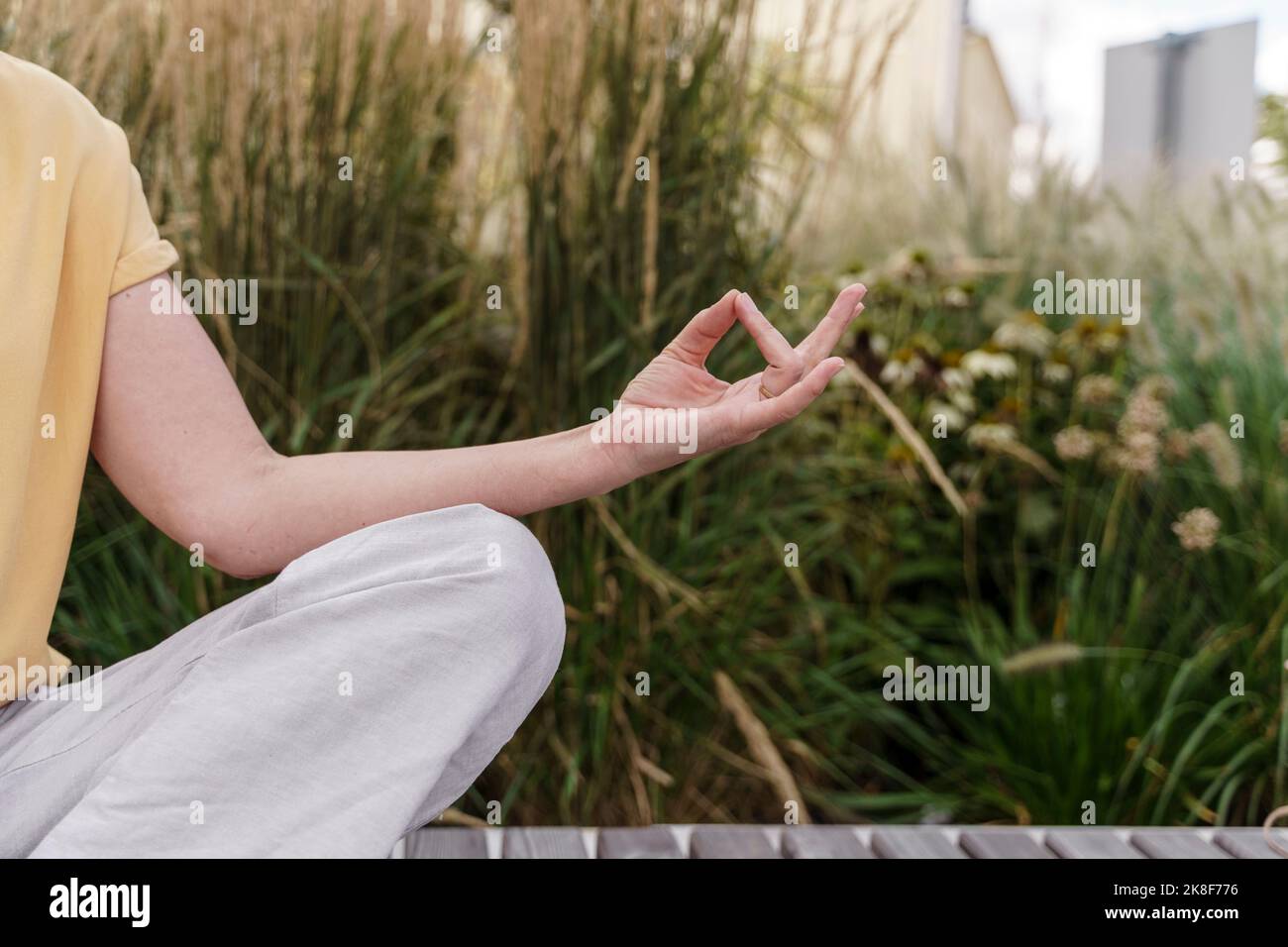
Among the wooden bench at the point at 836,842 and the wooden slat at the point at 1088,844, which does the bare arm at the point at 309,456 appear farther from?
the wooden slat at the point at 1088,844

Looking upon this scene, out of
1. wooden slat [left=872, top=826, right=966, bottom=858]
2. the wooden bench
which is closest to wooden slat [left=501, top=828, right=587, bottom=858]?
the wooden bench

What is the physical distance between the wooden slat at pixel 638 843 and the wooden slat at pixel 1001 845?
0.33 meters

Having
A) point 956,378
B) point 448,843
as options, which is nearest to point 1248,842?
point 956,378

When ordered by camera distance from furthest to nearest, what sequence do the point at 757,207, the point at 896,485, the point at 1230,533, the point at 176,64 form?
1. the point at 896,485
2. the point at 1230,533
3. the point at 757,207
4. the point at 176,64

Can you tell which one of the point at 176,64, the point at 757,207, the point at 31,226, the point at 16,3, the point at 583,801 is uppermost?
the point at 16,3

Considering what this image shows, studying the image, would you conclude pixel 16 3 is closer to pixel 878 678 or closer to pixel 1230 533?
pixel 878 678

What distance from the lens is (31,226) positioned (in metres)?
0.89

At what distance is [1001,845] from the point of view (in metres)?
1.40

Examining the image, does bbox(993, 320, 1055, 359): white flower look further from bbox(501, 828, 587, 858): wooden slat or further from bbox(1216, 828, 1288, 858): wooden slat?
bbox(501, 828, 587, 858): wooden slat

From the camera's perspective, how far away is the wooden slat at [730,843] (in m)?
1.37

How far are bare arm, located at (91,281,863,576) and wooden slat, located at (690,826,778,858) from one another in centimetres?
66

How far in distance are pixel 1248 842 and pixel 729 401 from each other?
0.97 m

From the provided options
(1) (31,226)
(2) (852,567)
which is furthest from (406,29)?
(2) (852,567)
